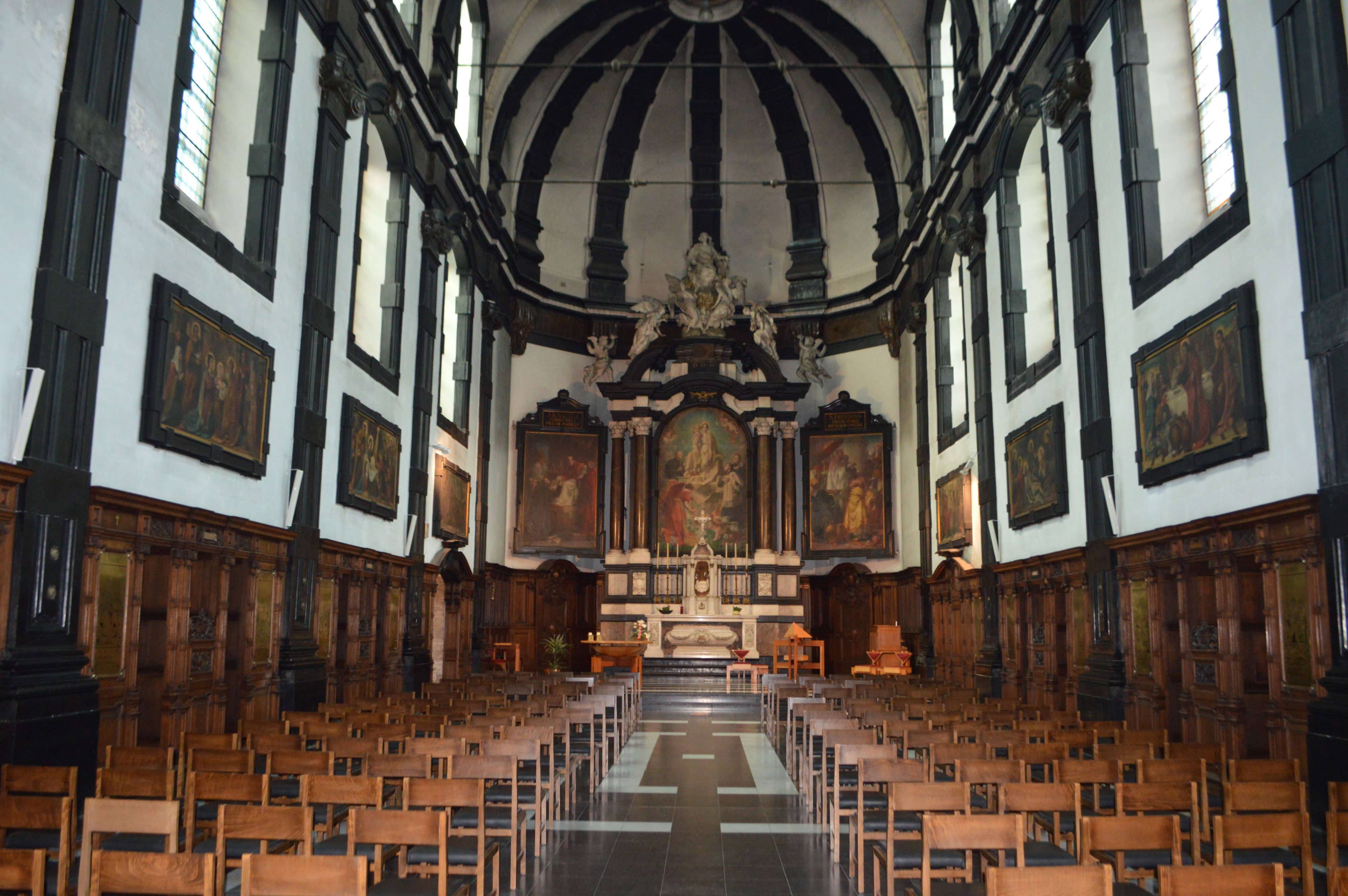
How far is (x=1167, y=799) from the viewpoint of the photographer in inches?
230

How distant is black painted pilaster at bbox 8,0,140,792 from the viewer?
8.63 meters

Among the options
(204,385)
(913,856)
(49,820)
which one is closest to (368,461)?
(204,385)

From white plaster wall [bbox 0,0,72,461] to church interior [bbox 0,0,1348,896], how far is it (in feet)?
0.14

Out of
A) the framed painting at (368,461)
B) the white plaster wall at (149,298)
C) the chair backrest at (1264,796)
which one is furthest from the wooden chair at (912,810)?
the framed painting at (368,461)

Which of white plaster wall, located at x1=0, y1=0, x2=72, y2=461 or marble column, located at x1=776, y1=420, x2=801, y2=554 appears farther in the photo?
marble column, located at x1=776, y1=420, x2=801, y2=554

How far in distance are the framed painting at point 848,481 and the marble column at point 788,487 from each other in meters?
0.51

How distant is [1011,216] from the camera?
61.1 feet

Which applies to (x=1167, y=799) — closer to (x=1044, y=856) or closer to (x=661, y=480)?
(x=1044, y=856)

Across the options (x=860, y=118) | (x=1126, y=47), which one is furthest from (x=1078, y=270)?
(x=860, y=118)

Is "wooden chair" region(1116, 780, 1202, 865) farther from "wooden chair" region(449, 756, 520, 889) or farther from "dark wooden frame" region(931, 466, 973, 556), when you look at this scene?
"dark wooden frame" region(931, 466, 973, 556)

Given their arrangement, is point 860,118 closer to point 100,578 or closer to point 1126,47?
point 1126,47

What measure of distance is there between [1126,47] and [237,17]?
11728 mm

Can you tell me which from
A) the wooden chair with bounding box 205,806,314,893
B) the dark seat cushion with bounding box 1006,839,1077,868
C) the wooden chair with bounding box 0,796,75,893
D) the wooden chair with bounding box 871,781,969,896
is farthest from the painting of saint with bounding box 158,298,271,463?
the dark seat cushion with bounding box 1006,839,1077,868

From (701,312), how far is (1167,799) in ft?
78.0
